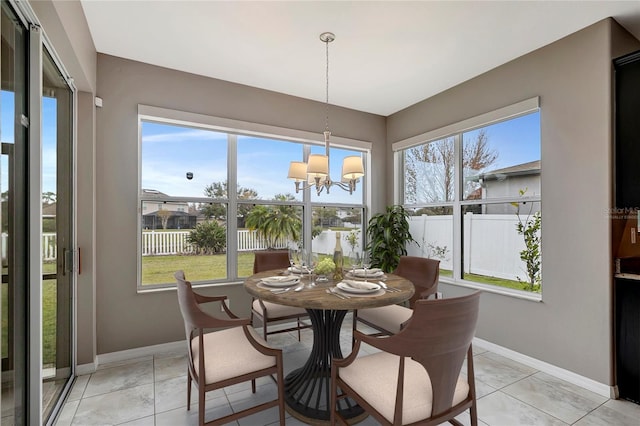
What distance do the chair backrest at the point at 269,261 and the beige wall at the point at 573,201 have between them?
2248mm

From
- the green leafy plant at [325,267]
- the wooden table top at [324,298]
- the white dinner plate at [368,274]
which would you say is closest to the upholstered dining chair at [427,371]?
the wooden table top at [324,298]

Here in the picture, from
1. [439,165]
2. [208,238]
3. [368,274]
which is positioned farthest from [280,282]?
[439,165]

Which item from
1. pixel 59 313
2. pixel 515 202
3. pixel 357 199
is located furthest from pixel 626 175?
pixel 59 313

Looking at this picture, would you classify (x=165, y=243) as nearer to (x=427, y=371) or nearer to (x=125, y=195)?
(x=125, y=195)

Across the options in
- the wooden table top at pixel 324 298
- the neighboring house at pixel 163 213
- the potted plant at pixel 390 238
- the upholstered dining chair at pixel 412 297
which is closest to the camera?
the wooden table top at pixel 324 298

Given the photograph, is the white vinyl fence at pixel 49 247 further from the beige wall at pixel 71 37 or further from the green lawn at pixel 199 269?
the beige wall at pixel 71 37

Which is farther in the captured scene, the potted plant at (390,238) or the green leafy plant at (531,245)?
the potted plant at (390,238)

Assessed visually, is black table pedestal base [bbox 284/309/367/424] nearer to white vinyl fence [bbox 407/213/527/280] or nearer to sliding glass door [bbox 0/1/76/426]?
sliding glass door [bbox 0/1/76/426]

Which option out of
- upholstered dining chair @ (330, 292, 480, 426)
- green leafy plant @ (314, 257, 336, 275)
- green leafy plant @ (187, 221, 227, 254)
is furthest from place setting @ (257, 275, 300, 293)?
green leafy plant @ (187, 221, 227, 254)

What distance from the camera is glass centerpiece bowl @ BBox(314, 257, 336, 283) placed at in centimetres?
220

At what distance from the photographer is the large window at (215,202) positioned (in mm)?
3109

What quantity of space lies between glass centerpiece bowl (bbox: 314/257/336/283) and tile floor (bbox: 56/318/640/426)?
3.01 feet

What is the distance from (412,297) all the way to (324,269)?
2.90 ft

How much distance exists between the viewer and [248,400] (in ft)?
7.18
